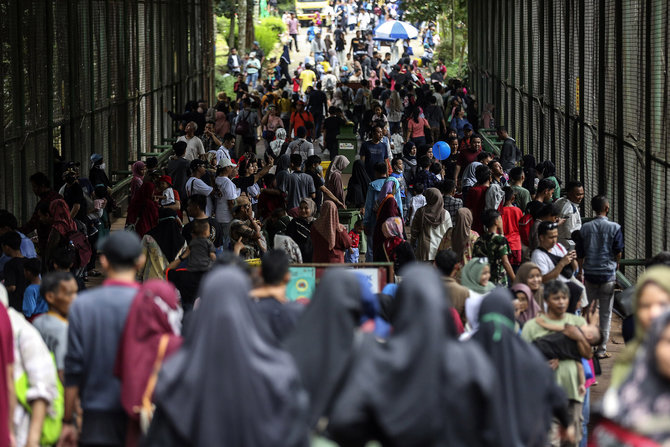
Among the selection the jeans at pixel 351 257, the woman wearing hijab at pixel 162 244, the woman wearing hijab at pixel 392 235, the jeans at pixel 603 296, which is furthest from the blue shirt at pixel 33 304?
the jeans at pixel 351 257

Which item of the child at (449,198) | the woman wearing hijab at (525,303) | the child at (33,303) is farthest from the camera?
the child at (449,198)

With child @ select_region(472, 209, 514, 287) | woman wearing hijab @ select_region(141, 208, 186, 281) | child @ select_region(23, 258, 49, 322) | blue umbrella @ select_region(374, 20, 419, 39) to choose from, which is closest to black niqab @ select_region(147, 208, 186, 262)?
woman wearing hijab @ select_region(141, 208, 186, 281)

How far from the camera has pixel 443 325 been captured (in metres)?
5.28

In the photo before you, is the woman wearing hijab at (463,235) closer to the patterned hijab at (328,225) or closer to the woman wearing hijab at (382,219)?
the patterned hijab at (328,225)

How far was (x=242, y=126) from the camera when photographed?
24812mm

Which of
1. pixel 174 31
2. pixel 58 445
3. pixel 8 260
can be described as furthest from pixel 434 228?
pixel 174 31

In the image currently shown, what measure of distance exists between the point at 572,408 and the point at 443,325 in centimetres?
301

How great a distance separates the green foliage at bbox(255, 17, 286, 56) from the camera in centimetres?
6101

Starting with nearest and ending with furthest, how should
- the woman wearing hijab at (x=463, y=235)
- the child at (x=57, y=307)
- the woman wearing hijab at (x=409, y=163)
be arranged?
the child at (x=57, y=307), the woman wearing hijab at (x=463, y=235), the woman wearing hijab at (x=409, y=163)

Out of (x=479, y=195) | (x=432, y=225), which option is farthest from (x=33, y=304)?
(x=479, y=195)

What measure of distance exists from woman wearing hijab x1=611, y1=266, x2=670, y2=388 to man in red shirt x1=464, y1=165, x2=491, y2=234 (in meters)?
8.21

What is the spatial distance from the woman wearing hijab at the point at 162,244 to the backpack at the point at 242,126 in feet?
40.0

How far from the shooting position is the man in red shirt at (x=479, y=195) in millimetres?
13805

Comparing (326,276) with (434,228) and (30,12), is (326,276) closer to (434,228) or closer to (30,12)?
(434,228)
